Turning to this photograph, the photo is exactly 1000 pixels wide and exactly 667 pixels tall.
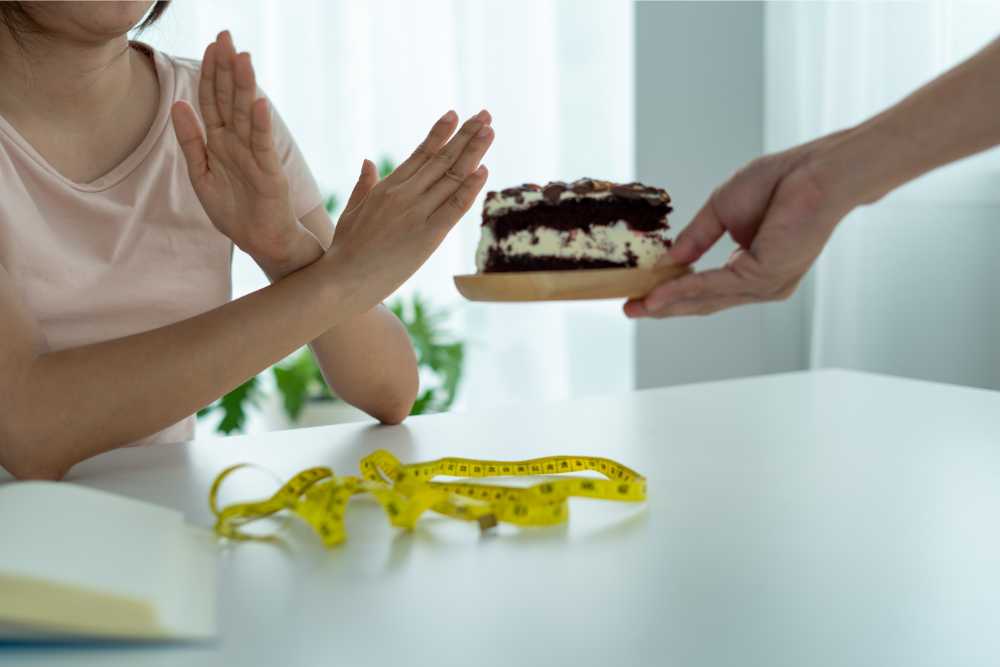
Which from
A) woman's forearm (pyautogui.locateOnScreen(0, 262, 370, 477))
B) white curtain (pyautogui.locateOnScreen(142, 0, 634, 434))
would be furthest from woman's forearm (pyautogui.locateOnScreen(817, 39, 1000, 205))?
white curtain (pyautogui.locateOnScreen(142, 0, 634, 434))

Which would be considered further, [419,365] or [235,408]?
[235,408]

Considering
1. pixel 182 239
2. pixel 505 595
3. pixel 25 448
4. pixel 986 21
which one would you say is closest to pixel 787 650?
pixel 505 595

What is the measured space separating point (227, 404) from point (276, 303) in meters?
2.62

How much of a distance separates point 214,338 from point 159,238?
44 centimetres

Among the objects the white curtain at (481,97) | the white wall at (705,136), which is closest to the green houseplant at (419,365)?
the white curtain at (481,97)

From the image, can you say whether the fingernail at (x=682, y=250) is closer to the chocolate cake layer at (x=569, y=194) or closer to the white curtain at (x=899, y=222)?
the chocolate cake layer at (x=569, y=194)

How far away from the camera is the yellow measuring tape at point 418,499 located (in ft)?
2.89

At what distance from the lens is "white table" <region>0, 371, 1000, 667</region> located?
2.08 feet

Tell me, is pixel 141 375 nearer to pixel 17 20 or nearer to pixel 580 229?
pixel 17 20

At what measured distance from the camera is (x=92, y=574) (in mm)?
617

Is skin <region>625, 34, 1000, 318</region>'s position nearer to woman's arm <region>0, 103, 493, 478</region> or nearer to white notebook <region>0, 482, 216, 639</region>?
woman's arm <region>0, 103, 493, 478</region>

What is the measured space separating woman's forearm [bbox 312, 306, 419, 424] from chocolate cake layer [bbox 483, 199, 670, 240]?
0.23m

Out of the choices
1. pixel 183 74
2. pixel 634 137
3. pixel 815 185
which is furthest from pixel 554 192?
pixel 634 137

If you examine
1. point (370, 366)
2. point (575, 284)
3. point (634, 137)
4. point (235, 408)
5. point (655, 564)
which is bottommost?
point (235, 408)
